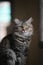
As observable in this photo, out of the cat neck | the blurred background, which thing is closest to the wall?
the blurred background

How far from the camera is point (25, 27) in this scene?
0.86 m

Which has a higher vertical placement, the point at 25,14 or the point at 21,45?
the point at 25,14

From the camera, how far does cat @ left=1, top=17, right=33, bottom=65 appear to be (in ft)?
2.77

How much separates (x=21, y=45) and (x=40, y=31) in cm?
15

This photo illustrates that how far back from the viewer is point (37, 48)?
0.87m

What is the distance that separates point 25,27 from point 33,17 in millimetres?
85

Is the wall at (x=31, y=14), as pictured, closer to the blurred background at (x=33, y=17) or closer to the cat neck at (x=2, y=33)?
the blurred background at (x=33, y=17)

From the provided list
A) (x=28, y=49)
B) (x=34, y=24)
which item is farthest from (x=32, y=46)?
(x=34, y=24)

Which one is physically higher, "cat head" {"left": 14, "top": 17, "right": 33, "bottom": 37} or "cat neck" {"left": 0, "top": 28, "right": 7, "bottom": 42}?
"cat head" {"left": 14, "top": 17, "right": 33, "bottom": 37}

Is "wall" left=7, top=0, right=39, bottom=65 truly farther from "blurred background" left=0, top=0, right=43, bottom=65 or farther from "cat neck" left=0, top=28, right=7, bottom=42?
"cat neck" left=0, top=28, right=7, bottom=42

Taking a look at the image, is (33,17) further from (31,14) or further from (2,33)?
(2,33)

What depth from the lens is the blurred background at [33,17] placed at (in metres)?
0.87

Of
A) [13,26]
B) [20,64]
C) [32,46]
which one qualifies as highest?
[13,26]

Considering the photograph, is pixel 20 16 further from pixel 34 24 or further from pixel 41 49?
pixel 41 49
